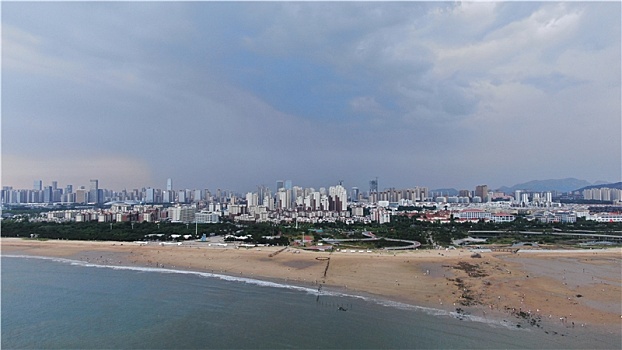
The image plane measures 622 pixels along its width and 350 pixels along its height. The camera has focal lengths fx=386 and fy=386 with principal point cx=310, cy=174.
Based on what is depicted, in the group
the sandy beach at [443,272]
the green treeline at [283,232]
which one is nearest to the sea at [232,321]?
the sandy beach at [443,272]

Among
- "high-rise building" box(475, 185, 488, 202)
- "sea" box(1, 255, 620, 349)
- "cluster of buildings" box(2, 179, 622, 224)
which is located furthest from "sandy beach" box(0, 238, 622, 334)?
"high-rise building" box(475, 185, 488, 202)

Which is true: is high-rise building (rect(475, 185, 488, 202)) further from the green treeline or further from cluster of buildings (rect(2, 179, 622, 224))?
the green treeline

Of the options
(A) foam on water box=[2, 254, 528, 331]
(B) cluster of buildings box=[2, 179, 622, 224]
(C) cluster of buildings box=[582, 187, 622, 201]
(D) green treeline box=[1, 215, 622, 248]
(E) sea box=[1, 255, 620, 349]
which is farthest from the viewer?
(C) cluster of buildings box=[582, 187, 622, 201]

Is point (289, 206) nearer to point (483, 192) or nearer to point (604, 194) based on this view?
point (483, 192)

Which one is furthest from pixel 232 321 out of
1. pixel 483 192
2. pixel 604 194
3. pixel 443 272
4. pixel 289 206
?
pixel 604 194

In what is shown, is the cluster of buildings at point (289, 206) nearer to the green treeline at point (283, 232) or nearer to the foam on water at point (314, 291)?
the green treeline at point (283, 232)

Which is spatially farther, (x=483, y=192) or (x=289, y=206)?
(x=483, y=192)
